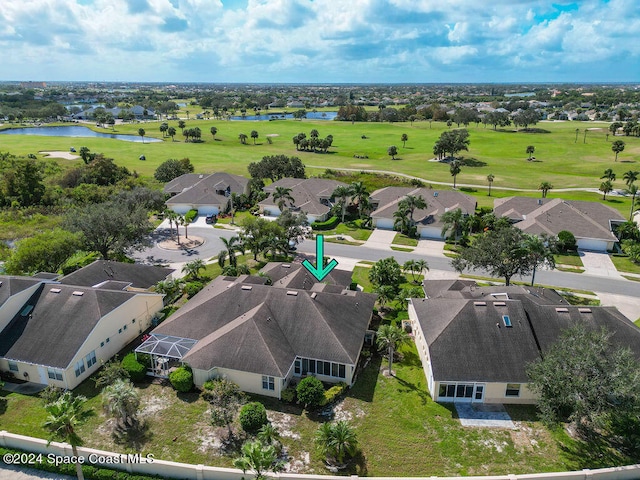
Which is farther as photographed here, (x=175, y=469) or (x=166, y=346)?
(x=166, y=346)

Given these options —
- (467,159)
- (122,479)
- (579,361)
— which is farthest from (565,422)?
(467,159)

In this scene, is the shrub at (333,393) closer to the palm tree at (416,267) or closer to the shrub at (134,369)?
the shrub at (134,369)

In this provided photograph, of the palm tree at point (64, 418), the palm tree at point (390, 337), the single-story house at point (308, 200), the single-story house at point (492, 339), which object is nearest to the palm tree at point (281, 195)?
the single-story house at point (308, 200)

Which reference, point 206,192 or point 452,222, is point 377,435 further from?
point 206,192

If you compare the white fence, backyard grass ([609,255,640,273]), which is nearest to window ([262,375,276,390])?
the white fence

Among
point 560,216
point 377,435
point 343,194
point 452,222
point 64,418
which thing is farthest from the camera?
point 343,194

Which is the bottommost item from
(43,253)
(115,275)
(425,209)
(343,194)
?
(425,209)

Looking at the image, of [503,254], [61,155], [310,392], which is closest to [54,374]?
[310,392]

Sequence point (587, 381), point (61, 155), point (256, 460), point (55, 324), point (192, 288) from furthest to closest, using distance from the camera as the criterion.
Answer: point (61, 155), point (192, 288), point (55, 324), point (587, 381), point (256, 460)

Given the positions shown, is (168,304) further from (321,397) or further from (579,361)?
(579,361)
